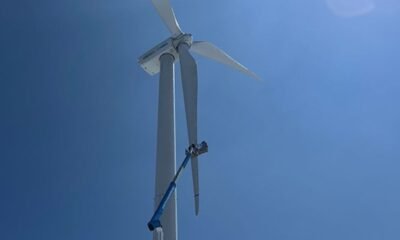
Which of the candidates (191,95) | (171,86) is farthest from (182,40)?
(191,95)

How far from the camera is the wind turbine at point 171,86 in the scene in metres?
15.2

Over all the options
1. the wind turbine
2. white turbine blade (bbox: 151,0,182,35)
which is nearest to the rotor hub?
the wind turbine

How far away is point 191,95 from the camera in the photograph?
1827cm

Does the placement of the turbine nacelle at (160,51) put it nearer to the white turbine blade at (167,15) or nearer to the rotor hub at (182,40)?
the rotor hub at (182,40)

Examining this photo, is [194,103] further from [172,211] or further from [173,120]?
[172,211]

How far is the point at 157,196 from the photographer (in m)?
15.3

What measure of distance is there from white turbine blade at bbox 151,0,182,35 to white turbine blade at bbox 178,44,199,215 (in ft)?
5.37

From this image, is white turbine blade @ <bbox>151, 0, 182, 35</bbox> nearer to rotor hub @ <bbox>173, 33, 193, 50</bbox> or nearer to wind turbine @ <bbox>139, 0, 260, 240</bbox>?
wind turbine @ <bbox>139, 0, 260, 240</bbox>

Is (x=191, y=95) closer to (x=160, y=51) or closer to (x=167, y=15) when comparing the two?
(x=160, y=51)

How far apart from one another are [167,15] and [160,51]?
8.09 feet

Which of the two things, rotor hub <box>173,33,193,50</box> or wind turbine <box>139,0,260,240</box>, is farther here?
rotor hub <box>173,33,193,50</box>

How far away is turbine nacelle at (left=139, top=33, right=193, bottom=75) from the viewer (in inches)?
869

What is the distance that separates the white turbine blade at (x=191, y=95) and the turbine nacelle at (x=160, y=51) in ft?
1.07

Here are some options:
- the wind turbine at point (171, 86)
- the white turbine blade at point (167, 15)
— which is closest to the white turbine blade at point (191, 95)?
the wind turbine at point (171, 86)
